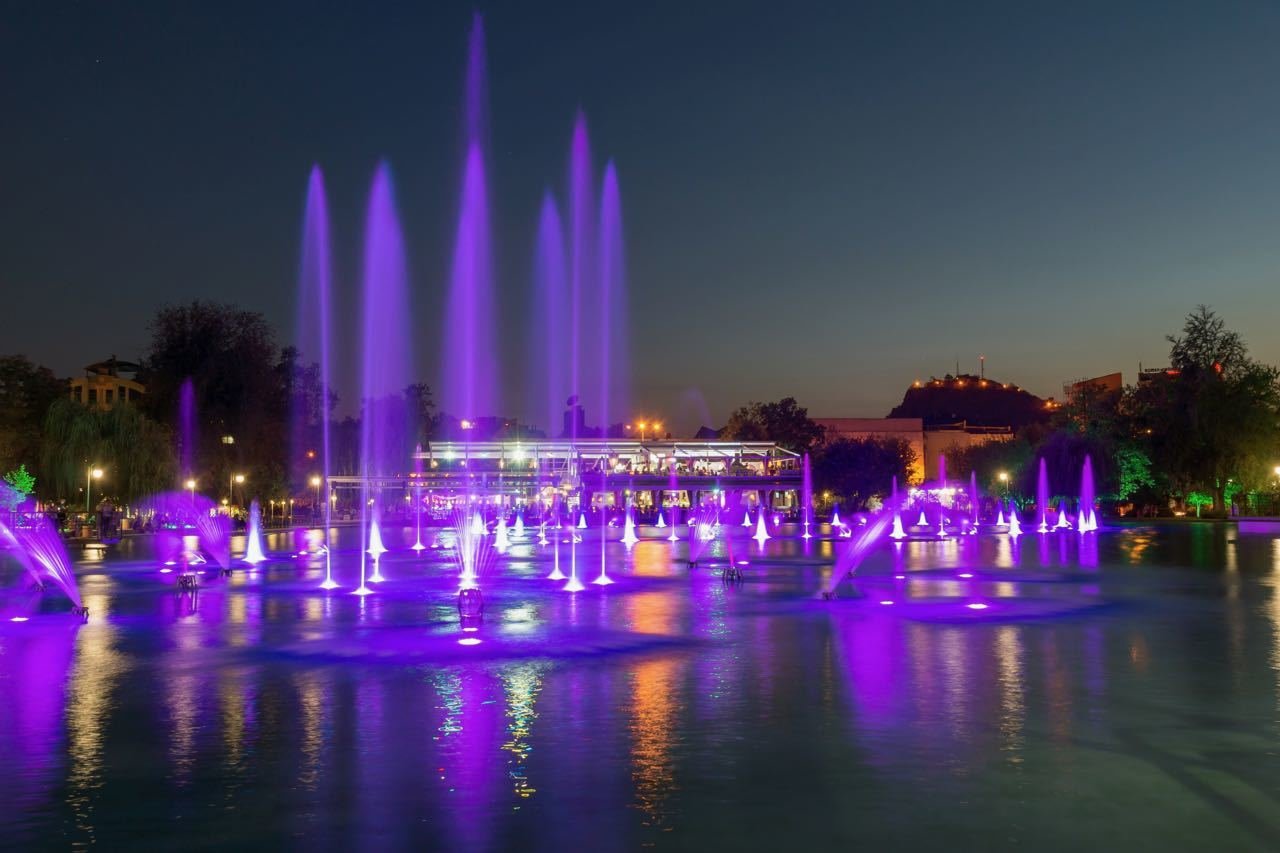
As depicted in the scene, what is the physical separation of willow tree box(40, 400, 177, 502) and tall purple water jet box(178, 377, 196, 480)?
35.0 feet

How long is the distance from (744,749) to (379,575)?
76.5 ft

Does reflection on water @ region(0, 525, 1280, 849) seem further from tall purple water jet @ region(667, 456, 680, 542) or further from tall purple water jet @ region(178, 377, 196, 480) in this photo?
tall purple water jet @ region(667, 456, 680, 542)

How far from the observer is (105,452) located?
184 feet

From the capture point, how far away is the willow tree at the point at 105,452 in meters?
55.3

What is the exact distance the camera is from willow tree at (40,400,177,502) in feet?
182

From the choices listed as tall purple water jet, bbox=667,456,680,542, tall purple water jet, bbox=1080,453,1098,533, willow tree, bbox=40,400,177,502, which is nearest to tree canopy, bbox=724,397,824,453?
tall purple water jet, bbox=667,456,680,542

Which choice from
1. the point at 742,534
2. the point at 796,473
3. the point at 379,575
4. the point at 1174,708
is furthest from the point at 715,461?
the point at 1174,708

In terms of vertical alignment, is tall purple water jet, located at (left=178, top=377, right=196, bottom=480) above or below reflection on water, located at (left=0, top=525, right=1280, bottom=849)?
above

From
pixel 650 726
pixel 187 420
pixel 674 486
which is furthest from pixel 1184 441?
pixel 650 726

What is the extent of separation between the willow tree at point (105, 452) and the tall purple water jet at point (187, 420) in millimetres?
10676

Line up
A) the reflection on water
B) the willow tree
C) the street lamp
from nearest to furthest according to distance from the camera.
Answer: the reflection on water → the street lamp → the willow tree

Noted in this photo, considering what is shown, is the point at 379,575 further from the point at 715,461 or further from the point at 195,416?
the point at 715,461

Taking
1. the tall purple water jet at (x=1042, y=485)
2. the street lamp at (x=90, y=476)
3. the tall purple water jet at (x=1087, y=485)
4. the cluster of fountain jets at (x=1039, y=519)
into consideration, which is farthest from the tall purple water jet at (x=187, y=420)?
the tall purple water jet at (x=1087, y=485)

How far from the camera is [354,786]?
8.59 m
